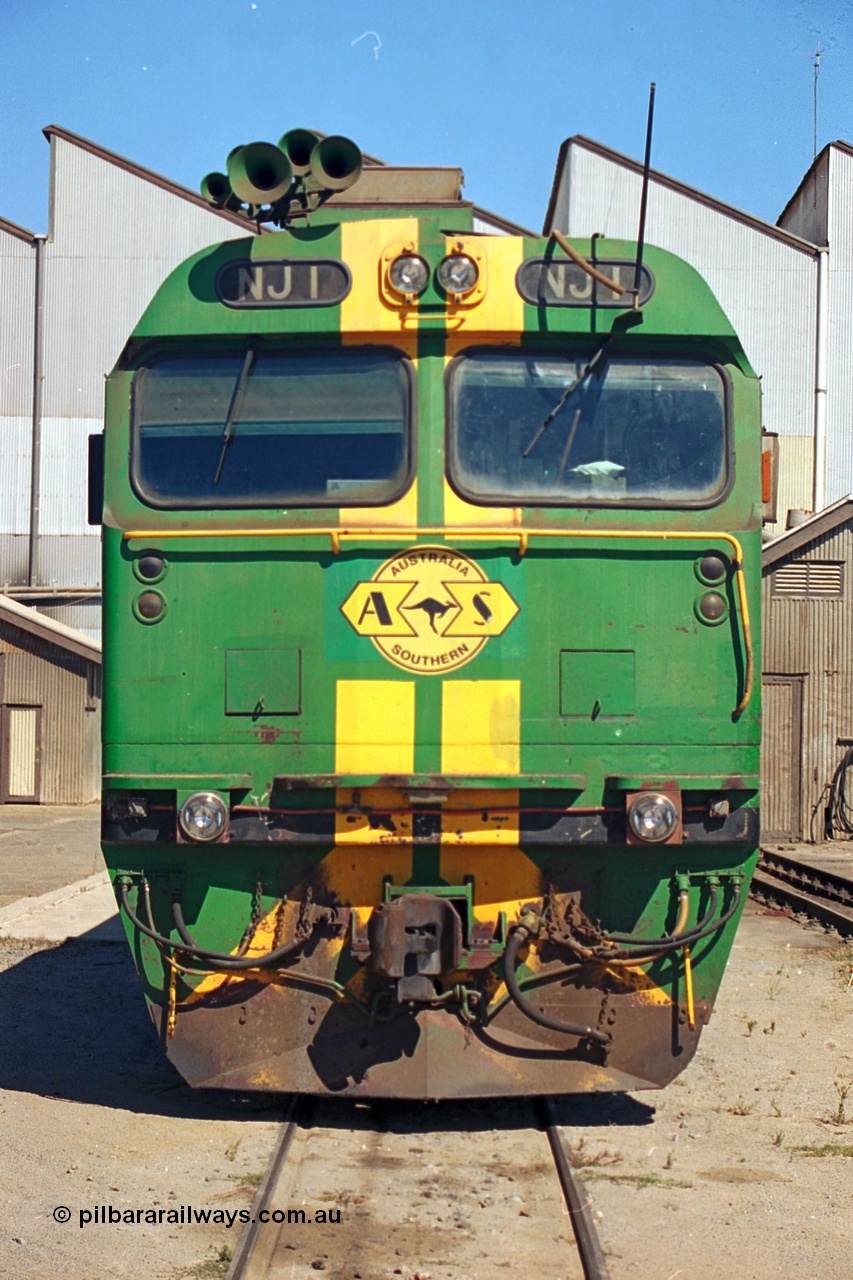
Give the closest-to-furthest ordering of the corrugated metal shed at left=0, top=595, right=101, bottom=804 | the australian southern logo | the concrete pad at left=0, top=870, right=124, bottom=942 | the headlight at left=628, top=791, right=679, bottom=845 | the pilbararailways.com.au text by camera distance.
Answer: the pilbararailways.com.au text, the headlight at left=628, top=791, right=679, bottom=845, the australian southern logo, the concrete pad at left=0, top=870, right=124, bottom=942, the corrugated metal shed at left=0, top=595, right=101, bottom=804

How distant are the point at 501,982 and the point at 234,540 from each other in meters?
2.08

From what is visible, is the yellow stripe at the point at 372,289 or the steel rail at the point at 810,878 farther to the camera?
the steel rail at the point at 810,878

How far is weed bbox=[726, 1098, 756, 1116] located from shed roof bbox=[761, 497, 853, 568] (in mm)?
16336

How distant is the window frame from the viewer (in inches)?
226

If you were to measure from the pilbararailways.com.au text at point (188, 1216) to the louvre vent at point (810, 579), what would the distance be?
62.4ft

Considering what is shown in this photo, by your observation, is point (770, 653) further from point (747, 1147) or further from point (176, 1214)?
point (176, 1214)

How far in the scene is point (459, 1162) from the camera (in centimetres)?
564

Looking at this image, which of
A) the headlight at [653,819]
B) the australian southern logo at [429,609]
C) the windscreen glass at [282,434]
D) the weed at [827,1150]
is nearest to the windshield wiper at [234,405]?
the windscreen glass at [282,434]

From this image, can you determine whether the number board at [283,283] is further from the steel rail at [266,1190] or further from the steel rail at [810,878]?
the steel rail at [810,878]

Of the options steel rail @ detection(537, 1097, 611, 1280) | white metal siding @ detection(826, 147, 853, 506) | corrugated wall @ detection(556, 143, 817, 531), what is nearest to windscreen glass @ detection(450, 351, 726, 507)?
steel rail @ detection(537, 1097, 611, 1280)

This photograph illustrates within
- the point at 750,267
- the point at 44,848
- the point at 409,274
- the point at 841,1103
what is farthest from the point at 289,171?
the point at 750,267

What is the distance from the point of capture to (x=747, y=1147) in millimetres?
6000

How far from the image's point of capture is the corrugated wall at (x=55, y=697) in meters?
27.2

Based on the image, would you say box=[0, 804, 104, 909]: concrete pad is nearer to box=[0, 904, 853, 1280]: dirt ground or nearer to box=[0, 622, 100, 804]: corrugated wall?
box=[0, 622, 100, 804]: corrugated wall
